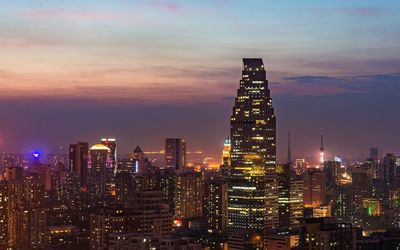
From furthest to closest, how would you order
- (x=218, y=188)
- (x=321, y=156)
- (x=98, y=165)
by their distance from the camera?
1. (x=321, y=156)
2. (x=98, y=165)
3. (x=218, y=188)

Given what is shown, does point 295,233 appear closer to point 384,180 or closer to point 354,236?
point 354,236

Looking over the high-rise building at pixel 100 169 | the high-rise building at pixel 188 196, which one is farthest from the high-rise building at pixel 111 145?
the high-rise building at pixel 188 196

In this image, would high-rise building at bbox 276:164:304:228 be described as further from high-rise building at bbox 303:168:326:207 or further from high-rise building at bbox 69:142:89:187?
high-rise building at bbox 69:142:89:187

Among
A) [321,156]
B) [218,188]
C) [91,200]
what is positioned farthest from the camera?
[321,156]

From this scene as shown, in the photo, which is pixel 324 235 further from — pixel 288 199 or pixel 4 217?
pixel 288 199

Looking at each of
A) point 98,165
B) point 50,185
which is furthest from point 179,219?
point 98,165

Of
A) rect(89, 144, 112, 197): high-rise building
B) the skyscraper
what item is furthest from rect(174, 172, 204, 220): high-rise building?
rect(89, 144, 112, 197): high-rise building
